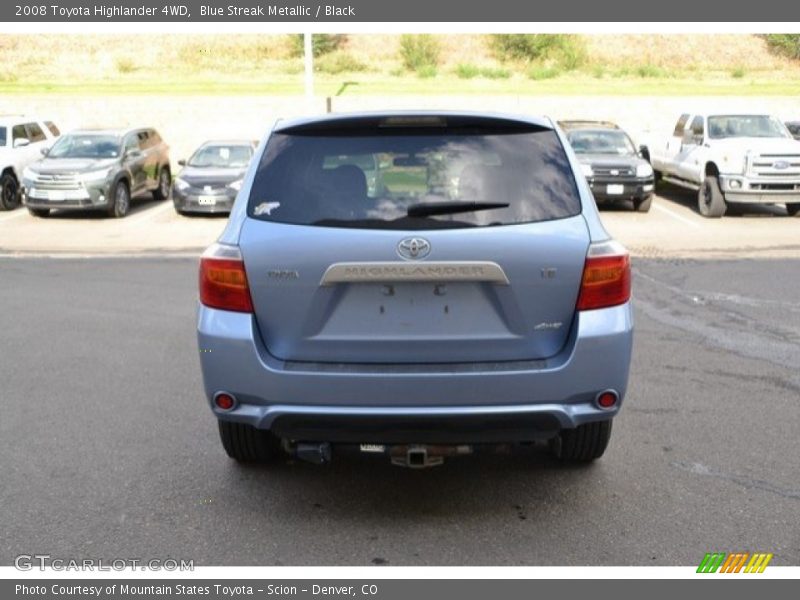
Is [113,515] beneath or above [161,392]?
above

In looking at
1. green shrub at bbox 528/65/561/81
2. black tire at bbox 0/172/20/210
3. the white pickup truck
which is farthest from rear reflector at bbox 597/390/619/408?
green shrub at bbox 528/65/561/81

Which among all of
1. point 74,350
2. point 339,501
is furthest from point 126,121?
point 339,501

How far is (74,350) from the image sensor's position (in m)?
7.42

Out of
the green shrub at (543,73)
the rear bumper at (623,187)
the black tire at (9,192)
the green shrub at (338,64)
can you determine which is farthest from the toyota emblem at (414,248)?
the green shrub at (338,64)

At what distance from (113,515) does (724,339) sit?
17.9ft

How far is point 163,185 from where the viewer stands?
68.9 feet

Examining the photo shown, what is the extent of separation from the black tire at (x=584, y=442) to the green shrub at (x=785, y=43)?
50.4 m

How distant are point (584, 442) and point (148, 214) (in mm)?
15673

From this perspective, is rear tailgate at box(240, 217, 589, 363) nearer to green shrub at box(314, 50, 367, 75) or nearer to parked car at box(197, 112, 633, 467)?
parked car at box(197, 112, 633, 467)

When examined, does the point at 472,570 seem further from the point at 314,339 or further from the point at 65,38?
the point at 65,38

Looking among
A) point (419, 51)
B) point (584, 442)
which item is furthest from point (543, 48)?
point (584, 442)

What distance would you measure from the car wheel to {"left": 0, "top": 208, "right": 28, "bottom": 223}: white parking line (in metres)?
1.98

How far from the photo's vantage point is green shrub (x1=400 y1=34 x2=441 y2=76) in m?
46.9

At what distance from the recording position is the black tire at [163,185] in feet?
68.3
